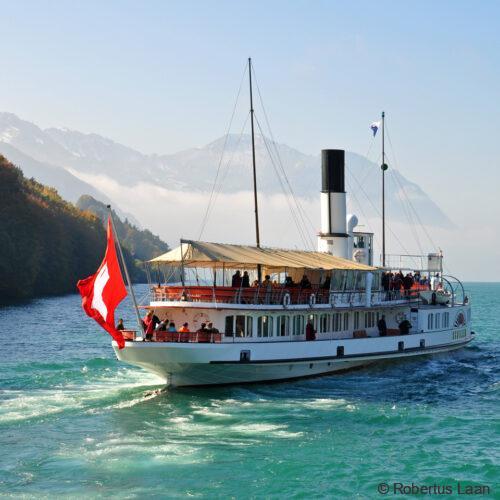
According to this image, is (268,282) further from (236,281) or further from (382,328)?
(382,328)

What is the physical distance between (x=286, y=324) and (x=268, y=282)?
7.45 feet

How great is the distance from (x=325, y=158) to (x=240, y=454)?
91.4 feet

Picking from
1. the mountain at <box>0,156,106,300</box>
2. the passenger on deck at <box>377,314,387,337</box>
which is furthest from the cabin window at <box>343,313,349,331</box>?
the mountain at <box>0,156,106,300</box>

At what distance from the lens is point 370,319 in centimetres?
4753

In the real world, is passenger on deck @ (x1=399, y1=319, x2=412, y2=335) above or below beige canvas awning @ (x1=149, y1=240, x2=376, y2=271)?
below

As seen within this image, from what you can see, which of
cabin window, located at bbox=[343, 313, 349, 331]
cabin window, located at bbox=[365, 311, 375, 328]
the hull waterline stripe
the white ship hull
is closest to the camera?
the white ship hull

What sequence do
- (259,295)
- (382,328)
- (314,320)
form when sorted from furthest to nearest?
1. (382,328)
2. (314,320)
3. (259,295)

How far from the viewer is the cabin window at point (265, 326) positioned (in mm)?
39347

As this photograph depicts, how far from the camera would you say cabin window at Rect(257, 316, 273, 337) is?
39.3m

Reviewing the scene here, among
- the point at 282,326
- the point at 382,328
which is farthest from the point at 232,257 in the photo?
the point at 382,328

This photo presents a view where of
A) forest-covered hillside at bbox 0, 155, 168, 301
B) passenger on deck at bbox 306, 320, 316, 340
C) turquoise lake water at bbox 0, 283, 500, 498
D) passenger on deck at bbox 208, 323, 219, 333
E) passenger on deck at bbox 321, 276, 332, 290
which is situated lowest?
turquoise lake water at bbox 0, 283, 500, 498

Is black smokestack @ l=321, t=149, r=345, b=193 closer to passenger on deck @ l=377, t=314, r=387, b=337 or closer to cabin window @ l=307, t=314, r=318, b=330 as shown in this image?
passenger on deck @ l=377, t=314, r=387, b=337

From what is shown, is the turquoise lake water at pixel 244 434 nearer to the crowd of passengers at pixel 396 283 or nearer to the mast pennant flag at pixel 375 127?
the crowd of passengers at pixel 396 283

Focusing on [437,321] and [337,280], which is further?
[437,321]
